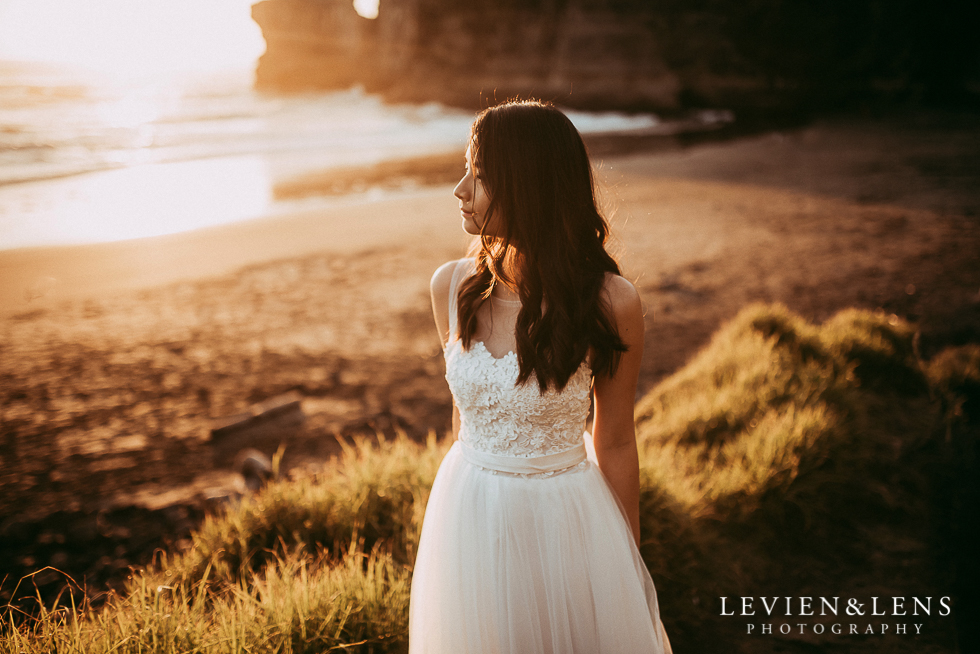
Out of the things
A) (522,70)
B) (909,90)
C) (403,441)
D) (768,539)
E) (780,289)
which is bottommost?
(768,539)

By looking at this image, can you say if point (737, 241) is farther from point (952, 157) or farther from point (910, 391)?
point (952, 157)

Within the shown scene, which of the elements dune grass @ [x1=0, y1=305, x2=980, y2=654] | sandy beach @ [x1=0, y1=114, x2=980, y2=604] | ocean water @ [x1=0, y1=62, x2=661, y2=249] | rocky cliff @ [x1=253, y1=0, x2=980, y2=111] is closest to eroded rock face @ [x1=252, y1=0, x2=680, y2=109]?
rocky cliff @ [x1=253, y1=0, x2=980, y2=111]

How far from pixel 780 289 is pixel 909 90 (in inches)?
1223

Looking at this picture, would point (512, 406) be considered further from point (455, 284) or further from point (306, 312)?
point (306, 312)

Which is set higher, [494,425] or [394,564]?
[494,425]

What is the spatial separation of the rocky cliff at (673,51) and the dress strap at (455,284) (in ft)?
93.6

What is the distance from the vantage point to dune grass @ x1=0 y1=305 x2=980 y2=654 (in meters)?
2.20

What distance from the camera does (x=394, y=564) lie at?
2.76 metres

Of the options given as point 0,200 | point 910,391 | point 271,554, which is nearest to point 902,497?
point 910,391

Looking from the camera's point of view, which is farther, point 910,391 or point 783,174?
point 783,174

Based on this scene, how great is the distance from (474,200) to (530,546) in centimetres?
104

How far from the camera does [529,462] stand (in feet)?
5.63

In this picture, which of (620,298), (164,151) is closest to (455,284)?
(620,298)

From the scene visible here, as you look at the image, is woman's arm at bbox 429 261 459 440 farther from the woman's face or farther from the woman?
the woman's face
